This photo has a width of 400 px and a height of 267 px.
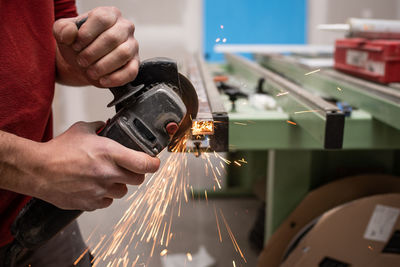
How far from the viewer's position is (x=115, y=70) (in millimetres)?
733

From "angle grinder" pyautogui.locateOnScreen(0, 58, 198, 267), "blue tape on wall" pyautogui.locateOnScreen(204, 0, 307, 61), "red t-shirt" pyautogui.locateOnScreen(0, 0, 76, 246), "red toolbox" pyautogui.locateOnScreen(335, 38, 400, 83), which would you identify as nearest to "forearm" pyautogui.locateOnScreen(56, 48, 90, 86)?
"red t-shirt" pyautogui.locateOnScreen(0, 0, 76, 246)

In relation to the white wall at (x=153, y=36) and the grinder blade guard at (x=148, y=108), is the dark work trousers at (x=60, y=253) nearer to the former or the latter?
the grinder blade guard at (x=148, y=108)

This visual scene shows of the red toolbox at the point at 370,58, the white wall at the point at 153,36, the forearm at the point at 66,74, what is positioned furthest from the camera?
the white wall at the point at 153,36

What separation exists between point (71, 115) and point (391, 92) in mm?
2995

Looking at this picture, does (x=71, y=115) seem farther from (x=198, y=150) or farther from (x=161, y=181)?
(x=198, y=150)

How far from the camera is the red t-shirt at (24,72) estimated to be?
86cm

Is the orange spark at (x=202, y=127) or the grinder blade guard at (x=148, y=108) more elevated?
the grinder blade guard at (x=148, y=108)

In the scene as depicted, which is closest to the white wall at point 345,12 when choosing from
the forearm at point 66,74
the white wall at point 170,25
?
the white wall at point 170,25

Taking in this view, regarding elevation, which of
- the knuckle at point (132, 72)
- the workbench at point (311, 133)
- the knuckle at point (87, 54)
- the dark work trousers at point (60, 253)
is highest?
the knuckle at point (87, 54)

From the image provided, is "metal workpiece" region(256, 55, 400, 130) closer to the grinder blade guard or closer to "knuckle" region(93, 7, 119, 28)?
the grinder blade guard

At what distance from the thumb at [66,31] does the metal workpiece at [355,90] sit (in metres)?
0.86

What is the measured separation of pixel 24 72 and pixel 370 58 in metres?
1.26

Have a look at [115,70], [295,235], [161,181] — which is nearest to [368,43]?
[295,235]

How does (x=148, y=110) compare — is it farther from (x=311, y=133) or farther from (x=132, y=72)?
(x=311, y=133)
